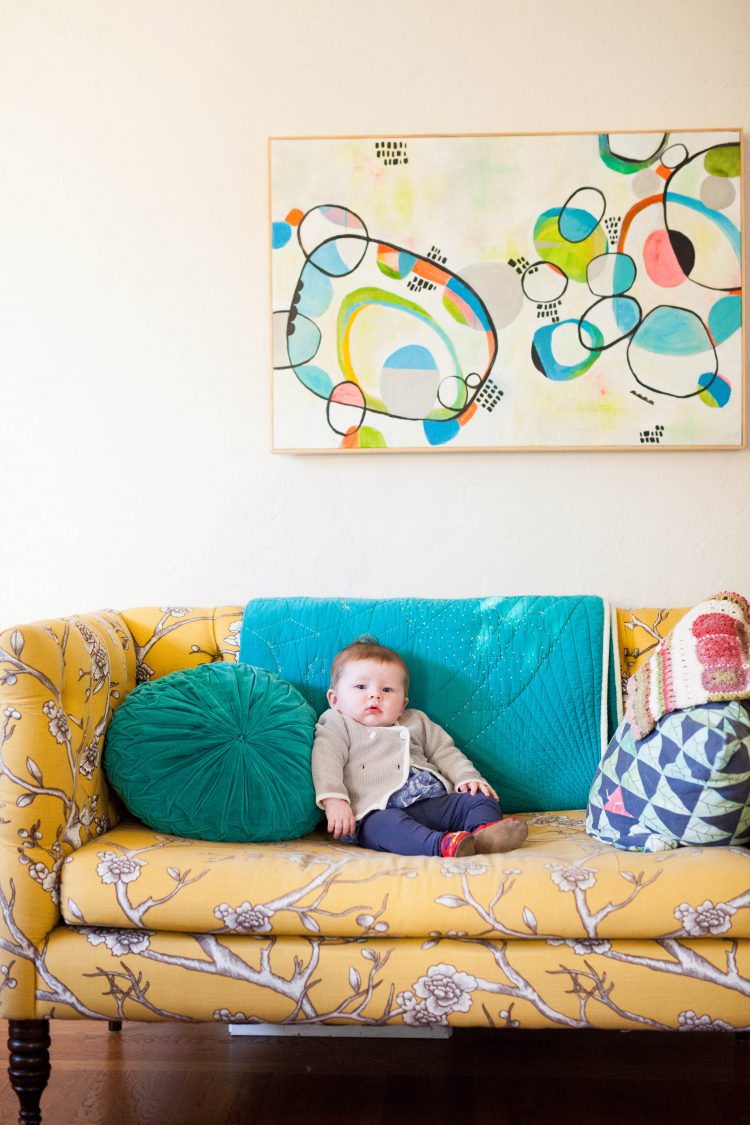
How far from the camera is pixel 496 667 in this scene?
6.68 ft

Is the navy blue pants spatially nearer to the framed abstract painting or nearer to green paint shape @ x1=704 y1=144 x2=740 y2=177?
the framed abstract painting

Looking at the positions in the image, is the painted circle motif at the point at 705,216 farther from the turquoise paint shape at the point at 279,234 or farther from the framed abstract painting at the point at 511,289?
the turquoise paint shape at the point at 279,234

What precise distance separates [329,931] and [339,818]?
0.30 m

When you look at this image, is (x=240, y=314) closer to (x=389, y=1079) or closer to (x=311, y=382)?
(x=311, y=382)

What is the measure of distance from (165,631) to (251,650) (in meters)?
0.20

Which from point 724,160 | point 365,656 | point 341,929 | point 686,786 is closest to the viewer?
point 341,929

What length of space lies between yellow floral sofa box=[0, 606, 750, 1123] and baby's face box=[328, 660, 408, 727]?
38 centimetres

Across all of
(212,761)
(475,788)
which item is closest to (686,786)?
(475,788)

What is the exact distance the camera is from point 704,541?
7.48 feet

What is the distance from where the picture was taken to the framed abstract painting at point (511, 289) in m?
2.23

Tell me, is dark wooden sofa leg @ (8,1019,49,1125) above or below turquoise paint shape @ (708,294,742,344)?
below

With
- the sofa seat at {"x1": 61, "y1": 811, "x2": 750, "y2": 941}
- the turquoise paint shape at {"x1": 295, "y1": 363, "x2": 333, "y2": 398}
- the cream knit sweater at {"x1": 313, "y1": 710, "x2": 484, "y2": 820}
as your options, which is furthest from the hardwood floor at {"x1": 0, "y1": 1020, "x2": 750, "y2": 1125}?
the turquoise paint shape at {"x1": 295, "y1": 363, "x2": 333, "y2": 398}

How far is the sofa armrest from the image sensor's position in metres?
1.51

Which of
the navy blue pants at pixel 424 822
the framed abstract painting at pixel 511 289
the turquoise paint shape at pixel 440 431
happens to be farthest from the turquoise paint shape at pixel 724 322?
the navy blue pants at pixel 424 822
